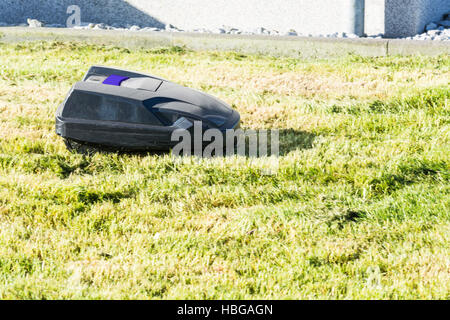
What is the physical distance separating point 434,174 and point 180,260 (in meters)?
1.88

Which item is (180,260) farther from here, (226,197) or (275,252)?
(226,197)

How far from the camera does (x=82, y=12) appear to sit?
1124 centimetres

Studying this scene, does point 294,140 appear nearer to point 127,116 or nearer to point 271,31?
point 127,116

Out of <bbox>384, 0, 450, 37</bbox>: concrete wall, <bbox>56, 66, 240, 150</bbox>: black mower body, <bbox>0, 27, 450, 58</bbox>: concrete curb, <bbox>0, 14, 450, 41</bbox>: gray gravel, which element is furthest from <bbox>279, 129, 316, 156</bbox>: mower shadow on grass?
<bbox>384, 0, 450, 37</bbox>: concrete wall

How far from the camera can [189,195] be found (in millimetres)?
3791

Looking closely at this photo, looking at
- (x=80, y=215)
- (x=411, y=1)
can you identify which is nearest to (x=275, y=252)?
(x=80, y=215)

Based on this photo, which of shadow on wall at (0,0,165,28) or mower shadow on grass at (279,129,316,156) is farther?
shadow on wall at (0,0,165,28)

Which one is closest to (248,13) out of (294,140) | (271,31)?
(271,31)

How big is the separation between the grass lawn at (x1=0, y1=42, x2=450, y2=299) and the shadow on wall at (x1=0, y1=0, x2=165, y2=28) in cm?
551

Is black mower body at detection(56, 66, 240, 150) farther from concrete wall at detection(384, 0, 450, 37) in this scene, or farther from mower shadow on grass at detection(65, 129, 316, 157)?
concrete wall at detection(384, 0, 450, 37)

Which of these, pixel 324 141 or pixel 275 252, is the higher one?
pixel 324 141

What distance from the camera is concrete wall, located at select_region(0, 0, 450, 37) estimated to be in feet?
32.6

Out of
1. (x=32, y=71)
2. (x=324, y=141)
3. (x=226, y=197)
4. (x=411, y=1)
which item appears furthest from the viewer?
(x=411, y=1)

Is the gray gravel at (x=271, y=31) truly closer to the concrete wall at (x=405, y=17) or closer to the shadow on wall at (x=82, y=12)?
the concrete wall at (x=405, y=17)
